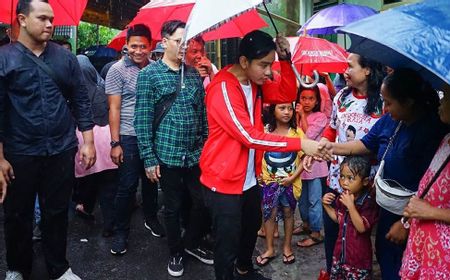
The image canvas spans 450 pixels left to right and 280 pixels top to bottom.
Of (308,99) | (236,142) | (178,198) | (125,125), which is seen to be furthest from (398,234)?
(125,125)

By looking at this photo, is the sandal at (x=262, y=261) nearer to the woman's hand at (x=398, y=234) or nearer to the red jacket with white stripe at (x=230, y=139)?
the red jacket with white stripe at (x=230, y=139)

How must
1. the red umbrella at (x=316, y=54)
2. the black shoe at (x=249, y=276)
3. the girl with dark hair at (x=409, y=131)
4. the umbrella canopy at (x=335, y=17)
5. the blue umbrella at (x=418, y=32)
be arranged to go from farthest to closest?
the umbrella canopy at (x=335, y=17) < the red umbrella at (x=316, y=54) < the black shoe at (x=249, y=276) < the girl with dark hair at (x=409, y=131) < the blue umbrella at (x=418, y=32)

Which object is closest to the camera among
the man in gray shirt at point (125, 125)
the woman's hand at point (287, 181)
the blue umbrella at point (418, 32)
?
the blue umbrella at point (418, 32)

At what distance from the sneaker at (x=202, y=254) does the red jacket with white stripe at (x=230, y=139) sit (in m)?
1.15

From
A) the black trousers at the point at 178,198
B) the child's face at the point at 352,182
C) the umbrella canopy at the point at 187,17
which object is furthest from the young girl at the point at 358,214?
the umbrella canopy at the point at 187,17

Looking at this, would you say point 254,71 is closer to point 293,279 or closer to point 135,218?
point 293,279

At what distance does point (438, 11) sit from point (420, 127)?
788 millimetres

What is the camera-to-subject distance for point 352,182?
2787mm

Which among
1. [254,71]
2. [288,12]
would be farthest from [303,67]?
[288,12]

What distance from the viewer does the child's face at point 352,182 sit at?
2.78 metres

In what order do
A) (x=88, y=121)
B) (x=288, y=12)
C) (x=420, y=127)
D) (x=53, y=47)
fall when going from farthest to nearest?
(x=288, y=12), (x=88, y=121), (x=53, y=47), (x=420, y=127)

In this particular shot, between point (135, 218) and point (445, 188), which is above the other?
point (445, 188)

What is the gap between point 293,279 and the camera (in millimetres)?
3551

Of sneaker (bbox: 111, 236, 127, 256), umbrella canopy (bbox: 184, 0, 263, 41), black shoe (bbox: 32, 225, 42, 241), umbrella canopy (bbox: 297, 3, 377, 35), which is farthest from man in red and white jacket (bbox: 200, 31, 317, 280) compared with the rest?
umbrella canopy (bbox: 297, 3, 377, 35)
